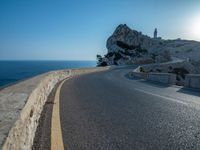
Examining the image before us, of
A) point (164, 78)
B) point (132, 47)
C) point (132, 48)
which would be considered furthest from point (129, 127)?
point (132, 47)

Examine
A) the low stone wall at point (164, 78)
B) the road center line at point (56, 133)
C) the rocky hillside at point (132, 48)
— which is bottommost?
the road center line at point (56, 133)

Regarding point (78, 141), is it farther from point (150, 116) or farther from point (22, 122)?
point (150, 116)

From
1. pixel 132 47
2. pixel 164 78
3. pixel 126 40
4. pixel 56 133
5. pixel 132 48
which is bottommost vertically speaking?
pixel 56 133

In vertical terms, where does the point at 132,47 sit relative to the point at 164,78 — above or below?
above

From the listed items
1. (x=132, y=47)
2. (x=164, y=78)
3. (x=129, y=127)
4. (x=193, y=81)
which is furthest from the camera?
(x=132, y=47)

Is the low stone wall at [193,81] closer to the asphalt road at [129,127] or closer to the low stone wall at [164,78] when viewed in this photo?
the low stone wall at [164,78]

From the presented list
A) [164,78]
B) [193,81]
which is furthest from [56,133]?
[164,78]

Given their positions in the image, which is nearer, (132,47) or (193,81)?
(193,81)

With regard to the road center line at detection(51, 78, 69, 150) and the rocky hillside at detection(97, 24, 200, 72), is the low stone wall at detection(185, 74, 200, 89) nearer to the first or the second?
the road center line at detection(51, 78, 69, 150)

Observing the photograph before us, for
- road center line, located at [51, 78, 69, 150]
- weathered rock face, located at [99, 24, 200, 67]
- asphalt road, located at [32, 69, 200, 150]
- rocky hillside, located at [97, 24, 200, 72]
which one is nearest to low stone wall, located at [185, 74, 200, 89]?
asphalt road, located at [32, 69, 200, 150]

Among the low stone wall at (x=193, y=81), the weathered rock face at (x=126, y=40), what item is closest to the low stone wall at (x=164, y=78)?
the low stone wall at (x=193, y=81)

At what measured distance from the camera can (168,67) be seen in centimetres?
6000

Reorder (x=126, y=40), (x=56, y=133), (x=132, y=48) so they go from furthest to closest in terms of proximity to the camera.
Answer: (x=126, y=40) < (x=132, y=48) < (x=56, y=133)

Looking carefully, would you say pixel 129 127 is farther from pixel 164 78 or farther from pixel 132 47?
pixel 132 47
